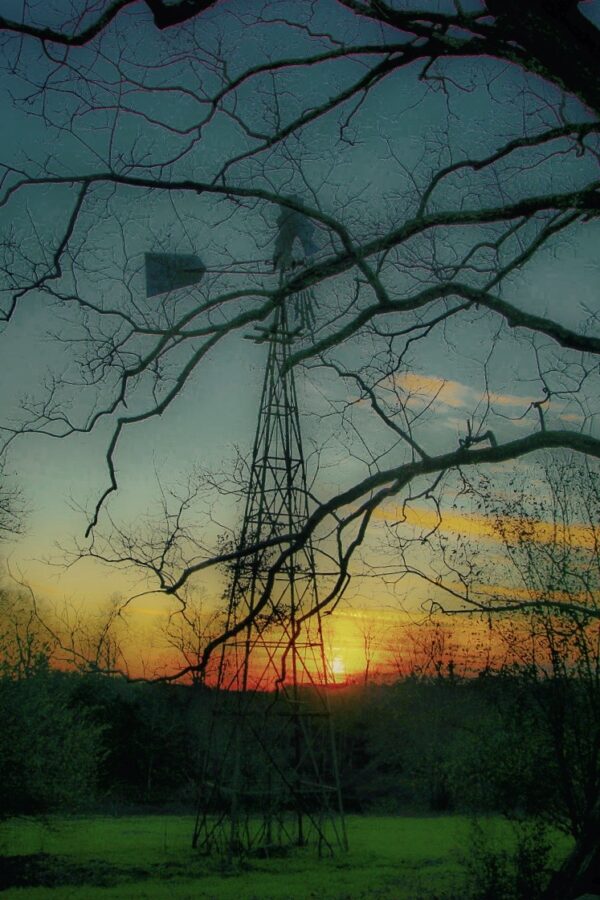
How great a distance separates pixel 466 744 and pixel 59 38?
573 inches

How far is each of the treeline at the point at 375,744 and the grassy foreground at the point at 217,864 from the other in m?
1.44

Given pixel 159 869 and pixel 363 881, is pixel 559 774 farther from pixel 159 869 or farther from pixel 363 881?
pixel 159 869

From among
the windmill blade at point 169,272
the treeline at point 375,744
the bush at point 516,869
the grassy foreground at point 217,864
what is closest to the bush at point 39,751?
the treeline at point 375,744

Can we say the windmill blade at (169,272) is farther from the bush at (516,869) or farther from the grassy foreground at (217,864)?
the grassy foreground at (217,864)

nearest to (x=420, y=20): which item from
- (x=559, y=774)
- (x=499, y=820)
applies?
(x=559, y=774)

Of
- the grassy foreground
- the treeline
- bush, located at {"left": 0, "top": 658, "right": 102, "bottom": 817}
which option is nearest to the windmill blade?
the treeline

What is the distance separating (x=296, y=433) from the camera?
18344mm

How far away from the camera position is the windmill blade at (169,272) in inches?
276

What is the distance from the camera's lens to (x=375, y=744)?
107 ft

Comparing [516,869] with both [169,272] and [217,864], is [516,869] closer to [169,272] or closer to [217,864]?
[169,272]

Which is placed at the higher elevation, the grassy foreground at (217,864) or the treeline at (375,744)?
the treeline at (375,744)

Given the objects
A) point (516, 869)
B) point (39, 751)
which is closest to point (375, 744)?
point (39, 751)

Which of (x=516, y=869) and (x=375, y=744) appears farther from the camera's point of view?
(x=375, y=744)

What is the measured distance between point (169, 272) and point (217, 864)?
1876 cm
